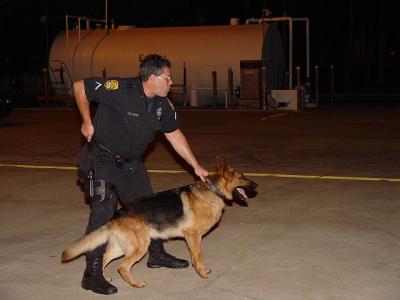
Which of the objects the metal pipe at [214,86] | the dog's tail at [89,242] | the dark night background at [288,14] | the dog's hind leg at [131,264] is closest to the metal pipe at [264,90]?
the metal pipe at [214,86]

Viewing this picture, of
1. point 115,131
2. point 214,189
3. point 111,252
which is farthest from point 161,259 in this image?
point 115,131

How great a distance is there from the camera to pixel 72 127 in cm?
1781

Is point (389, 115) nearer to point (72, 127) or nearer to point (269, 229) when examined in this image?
point (72, 127)

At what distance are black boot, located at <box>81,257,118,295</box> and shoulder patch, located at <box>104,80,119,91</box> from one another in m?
1.34

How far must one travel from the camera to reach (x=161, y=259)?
5508 mm

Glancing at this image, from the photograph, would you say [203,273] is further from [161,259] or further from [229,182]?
[229,182]

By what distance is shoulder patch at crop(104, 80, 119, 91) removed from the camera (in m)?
4.86

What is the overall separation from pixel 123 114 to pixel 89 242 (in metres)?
1.03

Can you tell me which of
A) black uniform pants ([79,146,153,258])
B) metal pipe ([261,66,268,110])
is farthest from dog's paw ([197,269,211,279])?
metal pipe ([261,66,268,110])

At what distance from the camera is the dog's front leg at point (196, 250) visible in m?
5.05

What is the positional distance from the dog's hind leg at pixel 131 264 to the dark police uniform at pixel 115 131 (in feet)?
0.71

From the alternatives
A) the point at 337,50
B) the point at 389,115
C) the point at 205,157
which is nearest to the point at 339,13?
the point at 337,50

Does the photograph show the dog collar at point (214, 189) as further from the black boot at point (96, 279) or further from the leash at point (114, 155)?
the black boot at point (96, 279)

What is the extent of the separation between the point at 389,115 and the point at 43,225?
50.7ft
